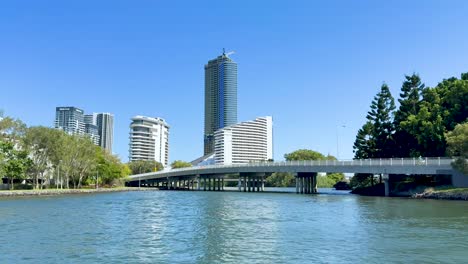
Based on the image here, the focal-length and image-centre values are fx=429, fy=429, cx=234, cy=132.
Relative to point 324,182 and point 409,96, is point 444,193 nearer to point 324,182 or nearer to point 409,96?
point 409,96

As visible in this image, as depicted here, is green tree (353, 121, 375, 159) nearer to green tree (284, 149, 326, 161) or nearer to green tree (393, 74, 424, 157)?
green tree (393, 74, 424, 157)

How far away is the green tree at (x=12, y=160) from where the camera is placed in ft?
277

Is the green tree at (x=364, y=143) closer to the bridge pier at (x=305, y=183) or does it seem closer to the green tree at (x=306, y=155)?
the bridge pier at (x=305, y=183)

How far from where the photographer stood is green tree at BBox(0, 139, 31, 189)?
8444 centimetres

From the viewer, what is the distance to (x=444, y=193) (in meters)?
69.2

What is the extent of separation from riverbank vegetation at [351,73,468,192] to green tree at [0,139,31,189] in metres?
74.6

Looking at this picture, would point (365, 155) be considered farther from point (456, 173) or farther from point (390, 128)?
point (456, 173)

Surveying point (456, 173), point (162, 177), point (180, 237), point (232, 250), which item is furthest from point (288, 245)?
point (162, 177)

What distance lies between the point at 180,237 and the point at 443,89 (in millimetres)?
76440

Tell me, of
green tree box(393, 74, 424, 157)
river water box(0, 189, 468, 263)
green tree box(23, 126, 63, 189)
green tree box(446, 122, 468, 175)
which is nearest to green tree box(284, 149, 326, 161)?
green tree box(393, 74, 424, 157)

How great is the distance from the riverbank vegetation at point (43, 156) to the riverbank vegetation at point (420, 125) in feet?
219

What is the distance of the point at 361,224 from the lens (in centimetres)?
3397

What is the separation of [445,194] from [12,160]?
80.8m

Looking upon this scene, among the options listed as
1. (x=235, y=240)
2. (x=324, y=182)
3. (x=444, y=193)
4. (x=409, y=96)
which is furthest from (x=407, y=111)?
(x=324, y=182)
